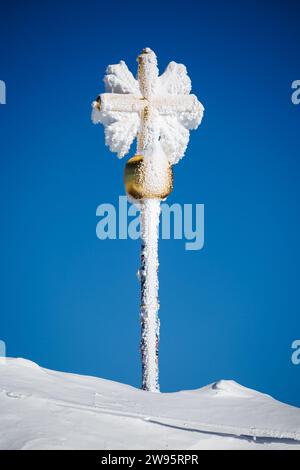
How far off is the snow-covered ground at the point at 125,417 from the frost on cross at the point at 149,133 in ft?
5.83

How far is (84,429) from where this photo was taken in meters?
3.09

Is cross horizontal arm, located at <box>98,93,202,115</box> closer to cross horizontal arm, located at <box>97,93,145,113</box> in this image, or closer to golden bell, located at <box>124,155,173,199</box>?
cross horizontal arm, located at <box>97,93,145,113</box>

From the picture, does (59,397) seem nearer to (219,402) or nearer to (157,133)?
(219,402)

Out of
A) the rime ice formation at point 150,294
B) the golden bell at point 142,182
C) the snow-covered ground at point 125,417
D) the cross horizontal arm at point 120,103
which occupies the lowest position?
the snow-covered ground at point 125,417

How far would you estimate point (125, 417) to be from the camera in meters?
3.40

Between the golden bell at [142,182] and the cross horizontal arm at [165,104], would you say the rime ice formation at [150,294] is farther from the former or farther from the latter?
the cross horizontal arm at [165,104]

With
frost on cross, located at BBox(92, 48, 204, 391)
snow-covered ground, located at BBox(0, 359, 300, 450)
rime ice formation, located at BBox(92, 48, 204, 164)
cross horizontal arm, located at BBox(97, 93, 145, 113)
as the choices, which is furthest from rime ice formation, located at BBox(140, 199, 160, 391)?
snow-covered ground, located at BBox(0, 359, 300, 450)

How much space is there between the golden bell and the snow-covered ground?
109 inches

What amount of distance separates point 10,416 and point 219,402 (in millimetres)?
1954

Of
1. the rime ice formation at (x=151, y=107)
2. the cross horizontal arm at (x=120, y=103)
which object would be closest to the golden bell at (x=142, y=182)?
the rime ice formation at (x=151, y=107)

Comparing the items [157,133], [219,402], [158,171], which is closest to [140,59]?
[157,133]

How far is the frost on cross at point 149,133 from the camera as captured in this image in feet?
21.2

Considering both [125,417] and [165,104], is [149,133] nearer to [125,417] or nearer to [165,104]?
[165,104]
